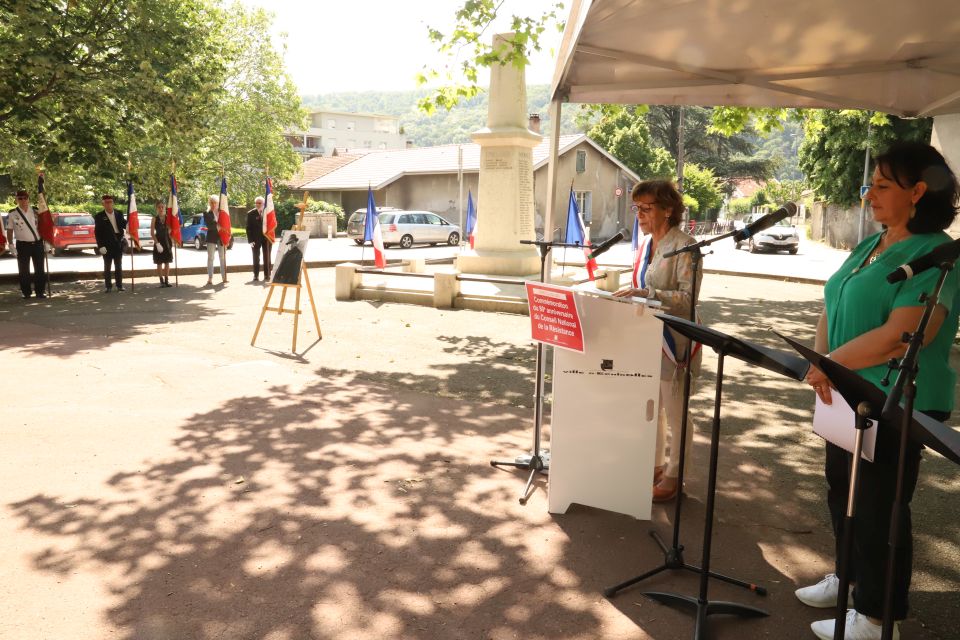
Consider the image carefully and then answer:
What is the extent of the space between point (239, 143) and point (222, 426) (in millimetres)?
39019

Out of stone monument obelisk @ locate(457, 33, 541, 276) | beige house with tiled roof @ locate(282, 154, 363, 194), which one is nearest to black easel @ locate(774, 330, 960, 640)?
stone monument obelisk @ locate(457, 33, 541, 276)

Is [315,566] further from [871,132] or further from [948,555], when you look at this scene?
[871,132]

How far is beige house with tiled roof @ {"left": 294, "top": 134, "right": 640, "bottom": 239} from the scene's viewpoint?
147ft

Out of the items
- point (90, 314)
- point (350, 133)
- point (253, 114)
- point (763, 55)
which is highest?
point (350, 133)

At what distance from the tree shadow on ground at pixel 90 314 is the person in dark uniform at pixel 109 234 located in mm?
535

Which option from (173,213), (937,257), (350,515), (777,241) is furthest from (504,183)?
(777,241)

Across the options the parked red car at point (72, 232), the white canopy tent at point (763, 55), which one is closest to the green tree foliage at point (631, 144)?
the parked red car at point (72, 232)

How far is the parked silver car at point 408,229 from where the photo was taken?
34.7m

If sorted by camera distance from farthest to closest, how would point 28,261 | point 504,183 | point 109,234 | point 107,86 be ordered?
point 504,183 → point 109,234 → point 28,261 → point 107,86

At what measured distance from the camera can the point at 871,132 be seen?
33.0 m

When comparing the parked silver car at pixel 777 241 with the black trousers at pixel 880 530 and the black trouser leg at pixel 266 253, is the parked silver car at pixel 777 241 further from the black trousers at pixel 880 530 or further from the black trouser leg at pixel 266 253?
the black trousers at pixel 880 530

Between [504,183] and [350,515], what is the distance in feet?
42.7

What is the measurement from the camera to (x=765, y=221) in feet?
10.9

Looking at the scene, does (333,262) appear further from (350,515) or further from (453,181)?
(453,181)
